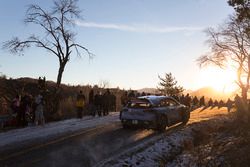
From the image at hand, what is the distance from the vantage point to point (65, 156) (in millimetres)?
12016

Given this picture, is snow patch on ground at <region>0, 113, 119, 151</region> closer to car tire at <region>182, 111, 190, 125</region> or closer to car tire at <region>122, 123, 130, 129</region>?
car tire at <region>122, 123, 130, 129</region>

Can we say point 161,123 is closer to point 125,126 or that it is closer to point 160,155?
point 125,126

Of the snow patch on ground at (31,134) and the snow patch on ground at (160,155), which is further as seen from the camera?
the snow patch on ground at (31,134)

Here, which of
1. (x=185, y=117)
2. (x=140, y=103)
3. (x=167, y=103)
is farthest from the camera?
(x=185, y=117)

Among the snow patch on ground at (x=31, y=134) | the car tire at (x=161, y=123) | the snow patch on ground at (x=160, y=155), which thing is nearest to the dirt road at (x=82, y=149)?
the car tire at (x=161, y=123)

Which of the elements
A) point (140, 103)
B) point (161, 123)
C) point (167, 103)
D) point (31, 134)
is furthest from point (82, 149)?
point (167, 103)

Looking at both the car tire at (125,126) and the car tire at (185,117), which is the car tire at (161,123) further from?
the car tire at (185,117)

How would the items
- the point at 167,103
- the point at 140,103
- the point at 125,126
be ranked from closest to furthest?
the point at 140,103 → the point at 125,126 → the point at 167,103

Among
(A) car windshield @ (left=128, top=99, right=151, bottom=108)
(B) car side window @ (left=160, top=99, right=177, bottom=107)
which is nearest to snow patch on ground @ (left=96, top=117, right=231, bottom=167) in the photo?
(A) car windshield @ (left=128, top=99, right=151, bottom=108)

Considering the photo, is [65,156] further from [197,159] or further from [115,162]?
[197,159]

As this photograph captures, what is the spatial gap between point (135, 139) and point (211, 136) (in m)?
4.10

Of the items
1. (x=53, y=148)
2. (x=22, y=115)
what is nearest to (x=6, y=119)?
(x=22, y=115)

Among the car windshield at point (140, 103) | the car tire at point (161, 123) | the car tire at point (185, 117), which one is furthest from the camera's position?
the car tire at point (185, 117)

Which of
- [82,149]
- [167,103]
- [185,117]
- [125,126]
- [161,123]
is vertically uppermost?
[167,103]
